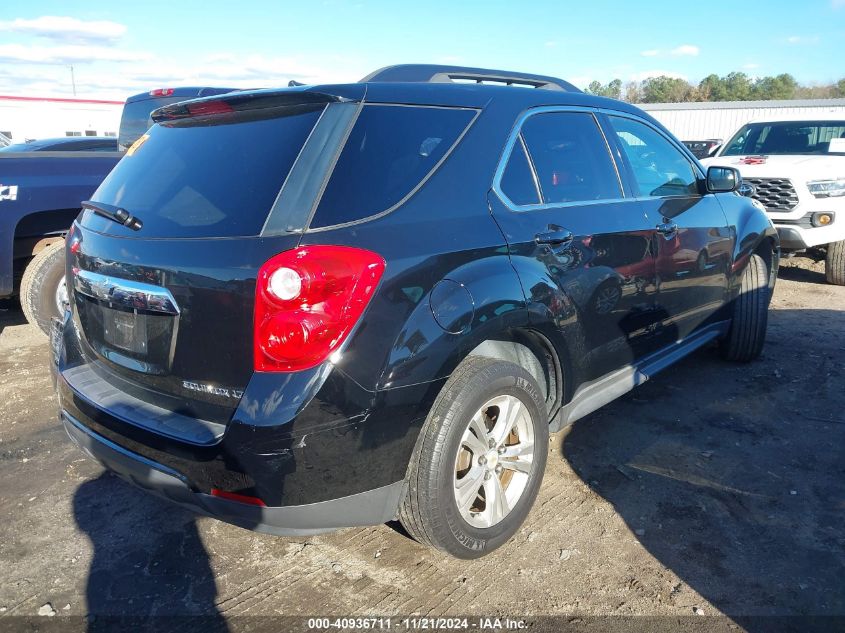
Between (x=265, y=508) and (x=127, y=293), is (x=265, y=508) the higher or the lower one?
the lower one

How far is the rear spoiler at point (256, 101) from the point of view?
246 cm

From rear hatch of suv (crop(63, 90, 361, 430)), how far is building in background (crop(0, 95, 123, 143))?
34451 mm

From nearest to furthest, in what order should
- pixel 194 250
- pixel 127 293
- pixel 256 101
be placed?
pixel 194 250 < pixel 127 293 < pixel 256 101

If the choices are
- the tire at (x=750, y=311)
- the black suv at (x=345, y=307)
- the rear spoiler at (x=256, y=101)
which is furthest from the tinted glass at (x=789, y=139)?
the rear spoiler at (x=256, y=101)

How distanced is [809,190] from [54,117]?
3577 cm

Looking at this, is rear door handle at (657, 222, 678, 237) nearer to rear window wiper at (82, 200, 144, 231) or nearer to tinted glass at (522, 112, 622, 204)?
tinted glass at (522, 112, 622, 204)

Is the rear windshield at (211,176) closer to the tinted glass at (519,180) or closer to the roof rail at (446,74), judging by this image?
the tinted glass at (519,180)

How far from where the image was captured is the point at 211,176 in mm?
2508

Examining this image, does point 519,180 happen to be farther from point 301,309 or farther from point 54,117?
point 54,117

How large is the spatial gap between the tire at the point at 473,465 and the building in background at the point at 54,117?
35203mm

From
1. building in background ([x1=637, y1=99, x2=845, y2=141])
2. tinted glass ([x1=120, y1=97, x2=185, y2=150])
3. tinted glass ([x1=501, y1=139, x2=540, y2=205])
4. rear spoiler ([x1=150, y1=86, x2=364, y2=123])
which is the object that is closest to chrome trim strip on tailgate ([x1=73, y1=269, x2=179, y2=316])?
rear spoiler ([x1=150, y1=86, x2=364, y2=123])

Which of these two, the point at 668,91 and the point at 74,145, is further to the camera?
the point at 668,91

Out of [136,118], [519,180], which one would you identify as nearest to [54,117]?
[136,118]

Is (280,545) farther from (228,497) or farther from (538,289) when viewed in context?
(538,289)
